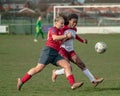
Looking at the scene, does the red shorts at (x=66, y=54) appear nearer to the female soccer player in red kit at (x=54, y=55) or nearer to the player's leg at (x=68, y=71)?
the female soccer player in red kit at (x=54, y=55)

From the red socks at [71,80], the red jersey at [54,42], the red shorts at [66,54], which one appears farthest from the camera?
the red shorts at [66,54]

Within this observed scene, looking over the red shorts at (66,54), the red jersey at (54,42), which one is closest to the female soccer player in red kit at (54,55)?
the red jersey at (54,42)

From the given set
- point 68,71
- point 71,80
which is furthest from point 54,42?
point 71,80

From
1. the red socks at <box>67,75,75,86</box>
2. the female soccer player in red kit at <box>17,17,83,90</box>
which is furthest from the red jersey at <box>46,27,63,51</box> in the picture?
the red socks at <box>67,75,75,86</box>

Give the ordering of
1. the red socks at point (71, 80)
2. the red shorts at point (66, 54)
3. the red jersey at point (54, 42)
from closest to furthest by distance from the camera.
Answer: the red socks at point (71, 80), the red jersey at point (54, 42), the red shorts at point (66, 54)

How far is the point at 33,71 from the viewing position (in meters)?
11.7

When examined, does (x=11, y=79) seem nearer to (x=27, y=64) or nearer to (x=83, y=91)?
(x=83, y=91)

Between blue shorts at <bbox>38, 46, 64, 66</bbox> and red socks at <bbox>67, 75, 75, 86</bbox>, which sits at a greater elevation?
blue shorts at <bbox>38, 46, 64, 66</bbox>

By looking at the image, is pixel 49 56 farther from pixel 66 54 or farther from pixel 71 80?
pixel 66 54

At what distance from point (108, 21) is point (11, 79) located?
44665 millimetres

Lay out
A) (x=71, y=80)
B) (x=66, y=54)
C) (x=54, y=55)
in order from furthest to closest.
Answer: (x=66, y=54)
(x=54, y=55)
(x=71, y=80)

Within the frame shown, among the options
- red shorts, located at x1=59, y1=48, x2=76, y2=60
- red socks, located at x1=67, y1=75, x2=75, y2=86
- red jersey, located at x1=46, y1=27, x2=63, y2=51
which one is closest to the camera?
red socks, located at x1=67, y1=75, x2=75, y2=86

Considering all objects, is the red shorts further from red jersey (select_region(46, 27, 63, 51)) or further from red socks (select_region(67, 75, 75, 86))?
red socks (select_region(67, 75, 75, 86))

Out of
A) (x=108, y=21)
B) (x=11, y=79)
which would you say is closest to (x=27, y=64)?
(x=11, y=79)
